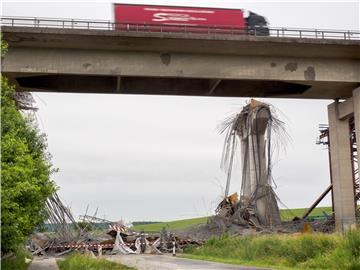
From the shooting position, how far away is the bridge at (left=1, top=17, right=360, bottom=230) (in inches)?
1180

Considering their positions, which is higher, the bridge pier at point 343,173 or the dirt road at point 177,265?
the bridge pier at point 343,173

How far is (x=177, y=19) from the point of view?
31.9m

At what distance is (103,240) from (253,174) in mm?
11464

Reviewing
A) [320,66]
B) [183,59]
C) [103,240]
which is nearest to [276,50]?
[320,66]

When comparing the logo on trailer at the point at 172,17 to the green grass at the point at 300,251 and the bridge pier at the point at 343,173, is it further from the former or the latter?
the green grass at the point at 300,251

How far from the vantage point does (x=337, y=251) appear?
654 inches

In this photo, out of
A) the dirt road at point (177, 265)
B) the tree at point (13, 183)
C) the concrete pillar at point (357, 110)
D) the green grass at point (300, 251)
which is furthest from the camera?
the concrete pillar at point (357, 110)

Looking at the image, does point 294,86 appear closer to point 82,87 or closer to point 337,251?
point 82,87

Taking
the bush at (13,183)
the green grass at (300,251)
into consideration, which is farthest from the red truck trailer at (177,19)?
the bush at (13,183)

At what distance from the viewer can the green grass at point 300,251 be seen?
1577cm

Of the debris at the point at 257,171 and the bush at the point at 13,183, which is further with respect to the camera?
the debris at the point at 257,171

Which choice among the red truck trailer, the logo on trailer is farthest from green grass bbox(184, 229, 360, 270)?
the logo on trailer

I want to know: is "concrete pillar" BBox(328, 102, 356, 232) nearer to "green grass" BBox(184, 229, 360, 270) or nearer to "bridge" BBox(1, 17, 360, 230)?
"bridge" BBox(1, 17, 360, 230)

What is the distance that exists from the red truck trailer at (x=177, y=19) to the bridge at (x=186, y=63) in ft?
0.57
